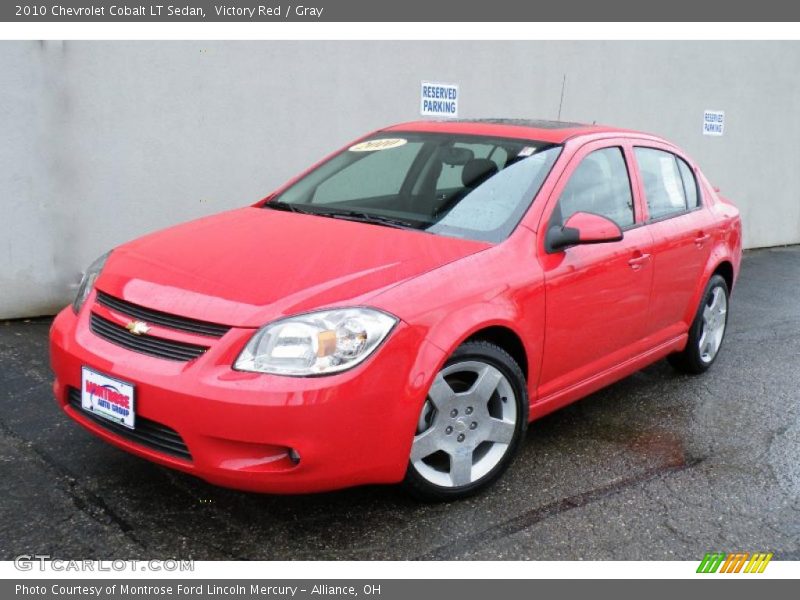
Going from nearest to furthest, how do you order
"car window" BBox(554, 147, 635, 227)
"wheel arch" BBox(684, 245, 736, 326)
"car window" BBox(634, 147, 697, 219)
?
"car window" BBox(554, 147, 635, 227), "car window" BBox(634, 147, 697, 219), "wheel arch" BBox(684, 245, 736, 326)

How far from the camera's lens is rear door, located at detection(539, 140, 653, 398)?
3.63m

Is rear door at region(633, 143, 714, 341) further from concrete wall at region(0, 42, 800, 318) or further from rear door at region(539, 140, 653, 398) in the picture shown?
concrete wall at region(0, 42, 800, 318)

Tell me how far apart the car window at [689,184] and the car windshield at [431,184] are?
1.39m

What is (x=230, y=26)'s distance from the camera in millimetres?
6121

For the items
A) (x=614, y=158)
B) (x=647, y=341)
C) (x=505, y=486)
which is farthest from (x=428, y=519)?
(x=614, y=158)

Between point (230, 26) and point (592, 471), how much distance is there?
422 cm

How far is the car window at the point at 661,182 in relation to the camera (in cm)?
450

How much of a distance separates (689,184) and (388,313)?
9.52ft

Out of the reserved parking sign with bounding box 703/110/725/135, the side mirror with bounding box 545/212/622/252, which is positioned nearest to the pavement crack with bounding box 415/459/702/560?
the side mirror with bounding box 545/212/622/252

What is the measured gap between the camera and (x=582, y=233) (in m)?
3.57

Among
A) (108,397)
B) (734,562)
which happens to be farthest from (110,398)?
(734,562)

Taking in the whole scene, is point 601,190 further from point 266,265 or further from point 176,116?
point 176,116

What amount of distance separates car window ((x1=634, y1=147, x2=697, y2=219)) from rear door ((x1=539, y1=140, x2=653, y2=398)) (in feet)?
0.58

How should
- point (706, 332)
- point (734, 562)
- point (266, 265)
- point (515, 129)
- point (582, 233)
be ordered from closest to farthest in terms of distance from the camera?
point (734, 562), point (266, 265), point (582, 233), point (515, 129), point (706, 332)
